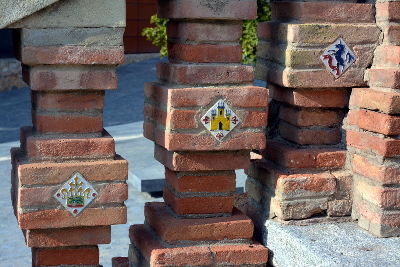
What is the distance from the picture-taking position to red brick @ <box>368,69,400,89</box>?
2352mm

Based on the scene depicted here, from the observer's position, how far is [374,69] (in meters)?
2.46

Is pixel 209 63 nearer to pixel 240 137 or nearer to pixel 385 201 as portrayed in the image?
pixel 240 137

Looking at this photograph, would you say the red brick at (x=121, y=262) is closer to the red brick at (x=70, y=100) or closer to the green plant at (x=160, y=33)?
the red brick at (x=70, y=100)

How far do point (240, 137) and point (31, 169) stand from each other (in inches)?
30.2

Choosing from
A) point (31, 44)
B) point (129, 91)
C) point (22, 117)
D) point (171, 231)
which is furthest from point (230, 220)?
point (129, 91)

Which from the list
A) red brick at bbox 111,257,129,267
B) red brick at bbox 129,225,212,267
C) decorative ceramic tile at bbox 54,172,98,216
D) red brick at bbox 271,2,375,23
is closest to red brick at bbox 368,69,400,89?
red brick at bbox 271,2,375,23

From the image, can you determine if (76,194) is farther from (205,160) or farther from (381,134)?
(381,134)

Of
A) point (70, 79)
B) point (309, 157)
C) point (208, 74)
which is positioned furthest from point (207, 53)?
point (309, 157)

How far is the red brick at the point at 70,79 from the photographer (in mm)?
2129

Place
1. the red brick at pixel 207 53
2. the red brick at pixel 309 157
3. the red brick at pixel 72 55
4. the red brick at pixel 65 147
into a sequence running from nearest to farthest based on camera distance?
1. the red brick at pixel 72 55
2. the red brick at pixel 65 147
3. the red brick at pixel 207 53
4. the red brick at pixel 309 157

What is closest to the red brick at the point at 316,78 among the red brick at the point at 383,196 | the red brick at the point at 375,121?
the red brick at the point at 375,121

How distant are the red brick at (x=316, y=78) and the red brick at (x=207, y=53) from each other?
0.69 ft

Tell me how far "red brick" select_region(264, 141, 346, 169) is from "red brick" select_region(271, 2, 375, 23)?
52 centimetres

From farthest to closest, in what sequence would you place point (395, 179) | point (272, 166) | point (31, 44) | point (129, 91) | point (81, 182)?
point (129, 91)
point (272, 166)
point (395, 179)
point (81, 182)
point (31, 44)
